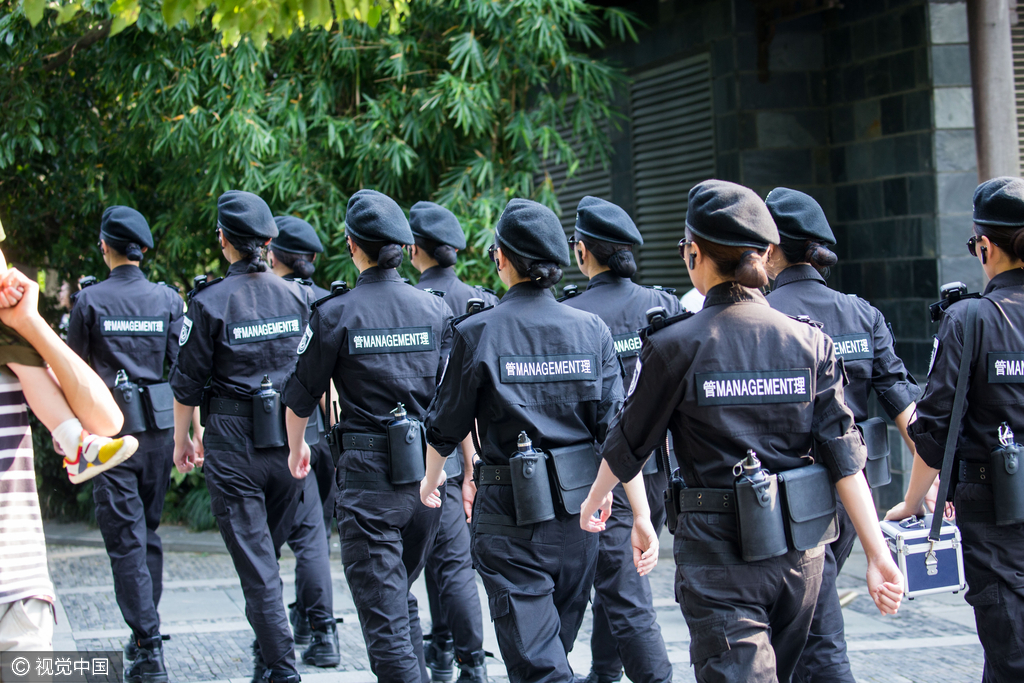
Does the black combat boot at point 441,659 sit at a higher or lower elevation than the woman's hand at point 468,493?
lower

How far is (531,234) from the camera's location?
3793 millimetres

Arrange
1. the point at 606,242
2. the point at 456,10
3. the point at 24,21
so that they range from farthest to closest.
→ the point at 456,10
the point at 24,21
the point at 606,242

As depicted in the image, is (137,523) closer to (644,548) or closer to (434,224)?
(434,224)

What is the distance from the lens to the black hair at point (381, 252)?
4.48m

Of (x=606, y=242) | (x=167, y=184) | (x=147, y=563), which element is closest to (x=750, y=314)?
(x=606, y=242)

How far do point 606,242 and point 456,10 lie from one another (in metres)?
4.42

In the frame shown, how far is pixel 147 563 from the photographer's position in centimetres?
557

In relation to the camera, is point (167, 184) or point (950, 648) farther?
point (167, 184)

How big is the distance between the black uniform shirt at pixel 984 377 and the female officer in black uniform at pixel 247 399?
2965mm

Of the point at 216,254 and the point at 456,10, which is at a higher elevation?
the point at 456,10

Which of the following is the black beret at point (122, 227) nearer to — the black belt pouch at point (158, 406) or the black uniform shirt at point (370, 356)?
the black belt pouch at point (158, 406)

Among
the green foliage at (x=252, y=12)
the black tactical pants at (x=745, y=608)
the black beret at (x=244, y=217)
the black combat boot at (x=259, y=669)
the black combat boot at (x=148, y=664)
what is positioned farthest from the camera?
the black beret at (x=244, y=217)

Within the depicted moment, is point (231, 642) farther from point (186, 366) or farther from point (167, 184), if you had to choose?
point (167, 184)

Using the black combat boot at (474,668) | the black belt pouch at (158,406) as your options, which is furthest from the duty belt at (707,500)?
the black belt pouch at (158,406)
